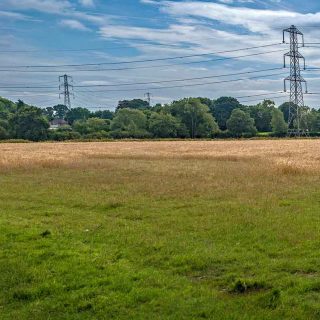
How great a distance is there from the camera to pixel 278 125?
12681 cm

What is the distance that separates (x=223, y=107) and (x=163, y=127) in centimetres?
5967

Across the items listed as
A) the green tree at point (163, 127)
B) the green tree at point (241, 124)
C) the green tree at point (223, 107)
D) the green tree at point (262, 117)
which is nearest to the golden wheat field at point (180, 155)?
the green tree at point (163, 127)

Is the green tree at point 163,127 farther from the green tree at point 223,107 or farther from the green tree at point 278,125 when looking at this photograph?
the green tree at point 223,107

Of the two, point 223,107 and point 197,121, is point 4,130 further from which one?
point 223,107

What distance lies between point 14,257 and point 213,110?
162m

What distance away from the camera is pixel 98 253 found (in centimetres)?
941

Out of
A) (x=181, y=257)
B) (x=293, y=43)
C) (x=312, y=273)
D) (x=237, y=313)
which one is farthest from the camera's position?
(x=293, y=43)

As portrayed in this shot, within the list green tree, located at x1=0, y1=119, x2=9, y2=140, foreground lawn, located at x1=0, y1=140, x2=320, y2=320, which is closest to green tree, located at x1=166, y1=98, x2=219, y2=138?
green tree, located at x1=0, y1=119, x2=9, y2=140

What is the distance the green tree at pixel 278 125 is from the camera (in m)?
119

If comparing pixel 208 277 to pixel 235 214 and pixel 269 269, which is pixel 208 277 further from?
pixel 235 214

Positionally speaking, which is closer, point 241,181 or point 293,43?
point 241,181

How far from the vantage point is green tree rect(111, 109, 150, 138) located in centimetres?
11700

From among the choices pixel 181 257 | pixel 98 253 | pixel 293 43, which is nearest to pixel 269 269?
pixel 181 257

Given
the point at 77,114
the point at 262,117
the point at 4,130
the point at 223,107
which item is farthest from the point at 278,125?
A: the point at 77,114
